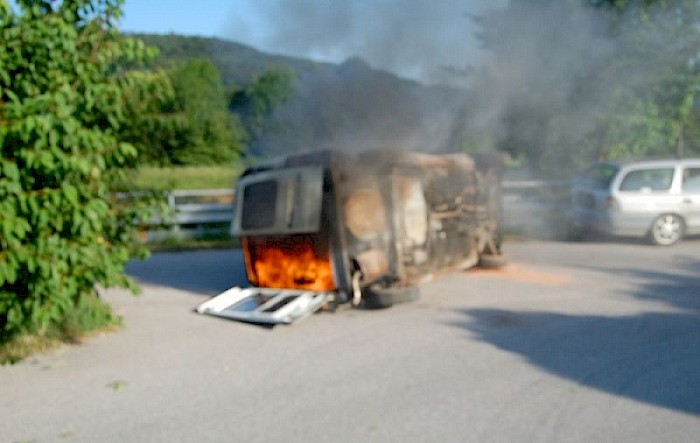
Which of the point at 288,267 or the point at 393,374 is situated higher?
the point at 288,267

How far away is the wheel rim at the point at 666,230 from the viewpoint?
42.0 feet

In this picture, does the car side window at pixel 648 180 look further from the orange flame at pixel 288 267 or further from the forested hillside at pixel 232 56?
the orange flame at pixel 288 267

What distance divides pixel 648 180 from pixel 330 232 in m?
7.71

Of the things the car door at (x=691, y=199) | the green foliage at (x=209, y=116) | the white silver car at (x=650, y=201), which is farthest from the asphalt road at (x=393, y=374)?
the car door at (x=691, y=199)

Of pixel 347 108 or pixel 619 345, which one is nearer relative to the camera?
pixel 619 345

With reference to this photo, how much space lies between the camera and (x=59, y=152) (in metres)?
5.41

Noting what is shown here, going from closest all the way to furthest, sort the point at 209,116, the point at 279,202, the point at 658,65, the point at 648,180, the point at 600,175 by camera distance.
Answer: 1. the point at 279,202
2. the point at 648,180
3. the point at 600,175
4. the point at 658,65
5. the point at 209,116

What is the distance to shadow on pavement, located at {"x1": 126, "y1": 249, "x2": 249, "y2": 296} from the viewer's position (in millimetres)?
9758

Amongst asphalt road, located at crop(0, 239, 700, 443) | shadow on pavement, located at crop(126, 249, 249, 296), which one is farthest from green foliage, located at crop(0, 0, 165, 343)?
shadow on pavement, located at crop(126, 249, 249, 296)

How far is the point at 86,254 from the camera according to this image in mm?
5859

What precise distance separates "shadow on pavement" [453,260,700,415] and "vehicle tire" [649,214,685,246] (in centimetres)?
442

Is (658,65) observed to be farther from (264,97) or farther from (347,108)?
(264,97)

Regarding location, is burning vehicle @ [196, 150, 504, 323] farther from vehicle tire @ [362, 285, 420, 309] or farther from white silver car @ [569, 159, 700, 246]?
white silver car @ [569, 159, 700, 246]

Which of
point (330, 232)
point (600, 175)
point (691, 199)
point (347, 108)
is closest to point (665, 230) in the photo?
point (691, 199)
